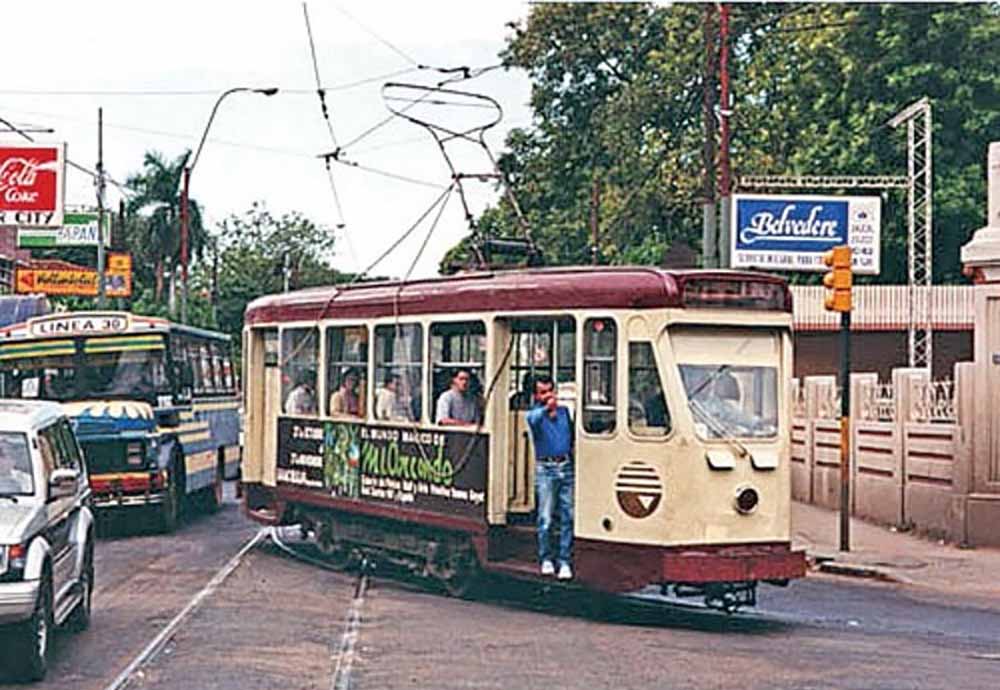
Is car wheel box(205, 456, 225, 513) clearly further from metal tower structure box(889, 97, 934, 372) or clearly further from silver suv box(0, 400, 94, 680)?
metal tower structure box(889, 97, 934, 372)

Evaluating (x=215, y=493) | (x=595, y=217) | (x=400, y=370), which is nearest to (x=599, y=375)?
(x=400, y=370)

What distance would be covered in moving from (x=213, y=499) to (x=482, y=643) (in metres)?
15.0

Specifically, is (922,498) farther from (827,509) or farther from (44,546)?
(44,546)

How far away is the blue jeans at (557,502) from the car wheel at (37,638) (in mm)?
4732

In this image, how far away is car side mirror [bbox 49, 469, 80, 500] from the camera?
12094 mm

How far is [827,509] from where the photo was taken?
27.7 m

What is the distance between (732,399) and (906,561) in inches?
263

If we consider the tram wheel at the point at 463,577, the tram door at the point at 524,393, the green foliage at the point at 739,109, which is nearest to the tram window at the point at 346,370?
the tram wheel at the point at 463,577

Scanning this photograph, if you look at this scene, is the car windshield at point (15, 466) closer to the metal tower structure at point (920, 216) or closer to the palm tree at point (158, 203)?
the metal tower structure at point (920, 216)

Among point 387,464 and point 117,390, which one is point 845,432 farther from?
point 117,390

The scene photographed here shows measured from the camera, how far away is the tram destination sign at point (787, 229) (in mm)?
33844

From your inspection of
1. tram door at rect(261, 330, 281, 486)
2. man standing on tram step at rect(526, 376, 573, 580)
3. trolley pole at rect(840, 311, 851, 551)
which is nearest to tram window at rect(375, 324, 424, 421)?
man standing on tram step at rect(526, 376, 573, 580)

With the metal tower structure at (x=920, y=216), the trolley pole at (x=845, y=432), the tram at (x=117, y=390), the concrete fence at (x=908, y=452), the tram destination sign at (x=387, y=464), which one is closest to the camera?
the tram destination sign at (x=387, y=464)

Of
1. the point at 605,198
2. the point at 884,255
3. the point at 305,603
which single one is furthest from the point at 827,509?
the point at 605,198
